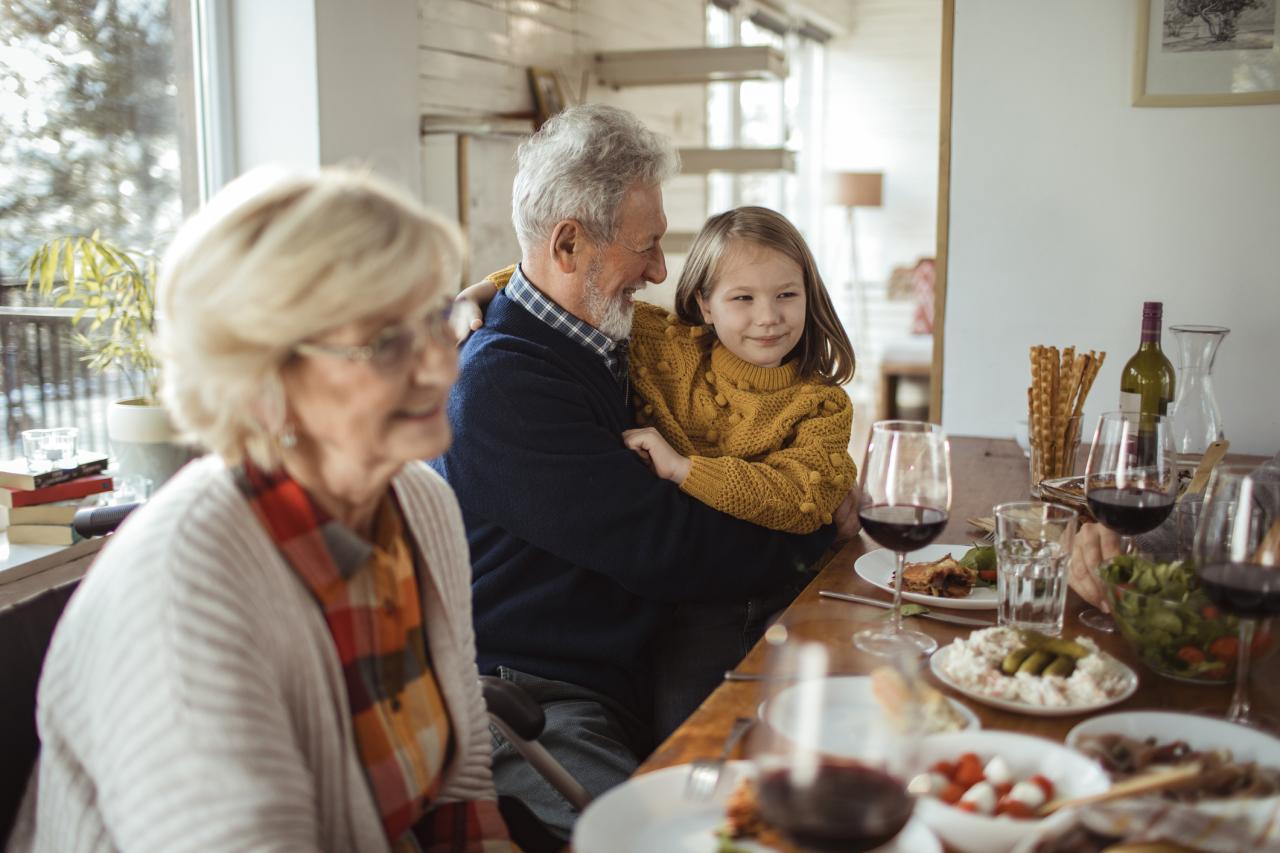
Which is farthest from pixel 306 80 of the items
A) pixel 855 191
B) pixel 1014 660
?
pixel 855 191

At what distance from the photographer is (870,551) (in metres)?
1.80

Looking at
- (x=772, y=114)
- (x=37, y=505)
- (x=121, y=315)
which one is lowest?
(x=37, y=505)

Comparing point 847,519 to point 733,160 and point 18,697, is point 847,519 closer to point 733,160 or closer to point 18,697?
point 18,697

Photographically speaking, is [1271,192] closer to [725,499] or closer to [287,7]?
[725,499]

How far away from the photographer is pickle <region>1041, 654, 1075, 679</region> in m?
1.21

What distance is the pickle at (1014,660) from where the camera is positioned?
1.23 metres

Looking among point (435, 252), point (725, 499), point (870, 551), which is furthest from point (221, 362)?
point (870, 551)

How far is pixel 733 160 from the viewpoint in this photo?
14.4ft

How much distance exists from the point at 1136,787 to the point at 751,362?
3.89 ft

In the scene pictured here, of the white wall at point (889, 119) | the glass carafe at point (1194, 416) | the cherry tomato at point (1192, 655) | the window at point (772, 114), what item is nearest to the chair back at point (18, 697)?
the cherry tomato at point (1192, 655)

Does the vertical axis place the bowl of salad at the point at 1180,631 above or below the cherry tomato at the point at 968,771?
above

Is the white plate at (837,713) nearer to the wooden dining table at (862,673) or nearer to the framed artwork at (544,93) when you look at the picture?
the wooden dining table at (862,673)

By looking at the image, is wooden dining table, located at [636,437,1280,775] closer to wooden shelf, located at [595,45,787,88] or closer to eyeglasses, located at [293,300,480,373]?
eyeglasses, located at [293,300,480,373]

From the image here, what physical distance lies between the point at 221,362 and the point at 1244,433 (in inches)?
104
